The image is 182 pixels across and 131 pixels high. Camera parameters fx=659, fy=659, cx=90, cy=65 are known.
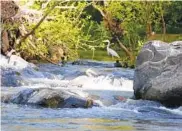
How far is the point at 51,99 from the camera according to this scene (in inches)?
525

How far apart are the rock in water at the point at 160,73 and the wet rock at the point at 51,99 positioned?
1.51 m

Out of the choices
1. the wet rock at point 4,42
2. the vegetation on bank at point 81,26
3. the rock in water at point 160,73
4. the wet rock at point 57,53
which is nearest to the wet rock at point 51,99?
the rock in water at point 160,73

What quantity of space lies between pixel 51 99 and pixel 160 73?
2669mm

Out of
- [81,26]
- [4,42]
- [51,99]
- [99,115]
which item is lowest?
[99,115]

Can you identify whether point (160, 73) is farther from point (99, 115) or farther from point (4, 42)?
point (4, 42)

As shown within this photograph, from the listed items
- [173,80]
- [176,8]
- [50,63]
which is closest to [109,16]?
[50,63]

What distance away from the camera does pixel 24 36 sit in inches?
947

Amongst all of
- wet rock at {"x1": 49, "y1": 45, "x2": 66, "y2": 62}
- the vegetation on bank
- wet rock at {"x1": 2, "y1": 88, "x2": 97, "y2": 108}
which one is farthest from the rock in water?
wet rock at {"x1": 49, "y1": 45, "x2": 66, "y2": 62}

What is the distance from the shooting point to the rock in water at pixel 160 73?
1403 centimetres

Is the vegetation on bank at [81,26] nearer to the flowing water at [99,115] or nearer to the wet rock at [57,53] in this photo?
the wet rock at [57,53]

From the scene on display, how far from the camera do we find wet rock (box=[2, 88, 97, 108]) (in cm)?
1326

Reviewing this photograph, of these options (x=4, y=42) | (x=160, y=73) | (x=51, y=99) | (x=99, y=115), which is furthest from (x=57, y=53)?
(x=99, y=115)

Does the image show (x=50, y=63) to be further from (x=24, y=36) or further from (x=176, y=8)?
(x=176, y=8)

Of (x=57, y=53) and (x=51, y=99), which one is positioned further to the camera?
(x=57, y=53)
